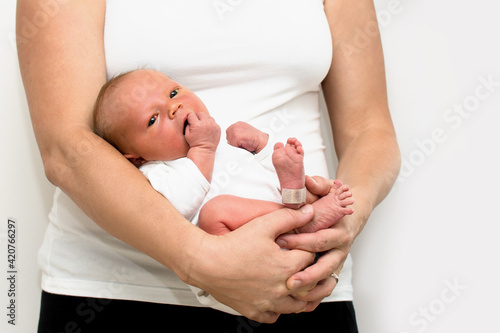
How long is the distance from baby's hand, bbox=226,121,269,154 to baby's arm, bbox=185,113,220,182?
4cm

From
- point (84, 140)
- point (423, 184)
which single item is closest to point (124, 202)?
point (84, 140)

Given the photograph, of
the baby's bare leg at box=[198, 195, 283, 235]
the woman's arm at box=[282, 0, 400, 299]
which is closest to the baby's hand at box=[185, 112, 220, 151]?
the baby's bare leg at box=[198, 195, 283, 235]

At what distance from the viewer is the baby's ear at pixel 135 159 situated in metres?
0.95

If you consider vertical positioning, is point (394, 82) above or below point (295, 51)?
below

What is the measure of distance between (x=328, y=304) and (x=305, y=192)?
0.33 metres

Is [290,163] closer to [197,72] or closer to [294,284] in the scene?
[294,284]

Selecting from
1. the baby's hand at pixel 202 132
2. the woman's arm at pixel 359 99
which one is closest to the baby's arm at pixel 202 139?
the baby's hand at pixel 202 132

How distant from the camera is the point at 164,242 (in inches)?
31.9

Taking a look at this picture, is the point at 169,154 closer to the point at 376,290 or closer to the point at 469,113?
the point at 376,290

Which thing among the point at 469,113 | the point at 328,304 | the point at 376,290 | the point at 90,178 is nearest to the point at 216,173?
the point at 90,178

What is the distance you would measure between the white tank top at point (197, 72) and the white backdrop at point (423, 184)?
15.5 inches

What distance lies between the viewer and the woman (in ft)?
2.69

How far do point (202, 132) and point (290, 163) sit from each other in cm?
18

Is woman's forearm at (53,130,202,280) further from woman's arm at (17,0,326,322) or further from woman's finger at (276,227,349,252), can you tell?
woman's finger at (276,227,349,252)
